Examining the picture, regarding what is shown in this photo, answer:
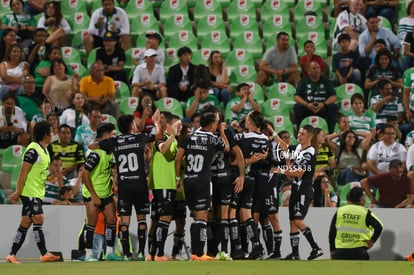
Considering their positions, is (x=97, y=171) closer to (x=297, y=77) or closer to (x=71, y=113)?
(x=71, y=113)

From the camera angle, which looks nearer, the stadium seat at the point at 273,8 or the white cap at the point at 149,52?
the white cap at the point at 149,52

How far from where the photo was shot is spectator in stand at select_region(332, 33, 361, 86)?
817 inches

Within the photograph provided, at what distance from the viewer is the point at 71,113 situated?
63.5ft

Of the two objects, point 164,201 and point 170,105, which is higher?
point 170,105

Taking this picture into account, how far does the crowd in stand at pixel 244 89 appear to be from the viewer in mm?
18266

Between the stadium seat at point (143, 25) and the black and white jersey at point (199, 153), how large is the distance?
7759mm

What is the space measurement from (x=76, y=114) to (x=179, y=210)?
4.64m

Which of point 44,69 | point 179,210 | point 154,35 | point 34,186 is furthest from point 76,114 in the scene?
point 34,186

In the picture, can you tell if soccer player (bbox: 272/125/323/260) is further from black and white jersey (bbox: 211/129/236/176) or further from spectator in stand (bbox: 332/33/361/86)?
spectator in stand (bbox: 332/33/361/86)

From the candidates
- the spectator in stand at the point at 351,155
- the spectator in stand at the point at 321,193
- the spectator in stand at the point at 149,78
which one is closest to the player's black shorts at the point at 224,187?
the spectator in stand at the point at 321,193

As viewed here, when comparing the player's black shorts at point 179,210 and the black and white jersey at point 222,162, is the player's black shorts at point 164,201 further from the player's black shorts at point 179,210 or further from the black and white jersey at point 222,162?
the black and white jersey at point 222,162

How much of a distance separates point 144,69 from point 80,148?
8.65 feet

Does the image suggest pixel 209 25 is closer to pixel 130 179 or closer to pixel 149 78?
pixel 149 78

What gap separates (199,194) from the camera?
14.7 meters
